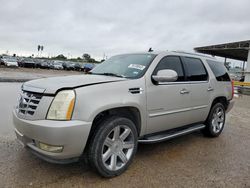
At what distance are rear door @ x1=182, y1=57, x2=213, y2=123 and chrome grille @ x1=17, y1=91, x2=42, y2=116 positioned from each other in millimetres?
2681

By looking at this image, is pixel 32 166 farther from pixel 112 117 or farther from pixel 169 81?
pixel 169 81

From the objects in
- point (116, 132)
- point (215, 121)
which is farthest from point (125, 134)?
point (215, 121)

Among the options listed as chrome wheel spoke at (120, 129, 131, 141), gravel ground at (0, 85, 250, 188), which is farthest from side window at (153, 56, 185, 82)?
gravel ground at (0, 85, 250, 188)

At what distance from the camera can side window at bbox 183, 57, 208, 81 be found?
4.16m

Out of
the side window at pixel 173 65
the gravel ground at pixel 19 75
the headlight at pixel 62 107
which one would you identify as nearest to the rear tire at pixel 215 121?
the side window at pixel 173 65

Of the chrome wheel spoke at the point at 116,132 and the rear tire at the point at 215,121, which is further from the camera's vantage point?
the rear tire at the point at 215,121

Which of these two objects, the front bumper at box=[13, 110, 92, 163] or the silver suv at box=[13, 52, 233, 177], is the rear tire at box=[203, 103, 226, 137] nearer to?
the silver suv at box=[13, 52, 233, 177]

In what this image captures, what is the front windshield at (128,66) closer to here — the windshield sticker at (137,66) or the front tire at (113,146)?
the windshield sticker at (137,66)

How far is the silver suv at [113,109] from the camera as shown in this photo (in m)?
2.51

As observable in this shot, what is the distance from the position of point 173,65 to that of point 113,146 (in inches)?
73.5

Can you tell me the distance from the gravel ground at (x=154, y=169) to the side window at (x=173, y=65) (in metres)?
1.39

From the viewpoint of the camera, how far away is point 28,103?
270 cm

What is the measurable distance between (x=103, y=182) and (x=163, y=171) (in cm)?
93

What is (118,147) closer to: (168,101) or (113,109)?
(113,109)
